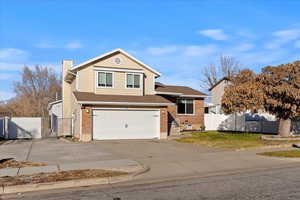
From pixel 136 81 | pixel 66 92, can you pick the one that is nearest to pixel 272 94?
pixel 136 81

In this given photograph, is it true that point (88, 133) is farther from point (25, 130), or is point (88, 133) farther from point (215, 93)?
point (215, 93)

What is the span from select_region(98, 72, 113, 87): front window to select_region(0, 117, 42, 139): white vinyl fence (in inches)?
252

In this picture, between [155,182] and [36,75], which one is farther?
[36,75]

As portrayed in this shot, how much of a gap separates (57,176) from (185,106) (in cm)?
2105

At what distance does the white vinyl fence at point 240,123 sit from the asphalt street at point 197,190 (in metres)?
21.6

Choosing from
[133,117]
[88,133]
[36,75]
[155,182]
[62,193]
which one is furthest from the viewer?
[36,75]

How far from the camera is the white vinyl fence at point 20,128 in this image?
24188 millimetres

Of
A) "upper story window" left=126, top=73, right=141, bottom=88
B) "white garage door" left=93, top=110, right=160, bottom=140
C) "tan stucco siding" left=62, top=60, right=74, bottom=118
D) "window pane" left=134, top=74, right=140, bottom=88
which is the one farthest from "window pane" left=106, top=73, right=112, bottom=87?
"tan stucco siding" left=62, top=60, right=74, bottom=118

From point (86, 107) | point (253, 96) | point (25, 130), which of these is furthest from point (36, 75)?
point (253, 96)

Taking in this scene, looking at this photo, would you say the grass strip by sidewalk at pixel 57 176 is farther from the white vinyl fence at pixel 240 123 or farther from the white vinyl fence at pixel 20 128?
the white vinyl fence at pixel 240 123

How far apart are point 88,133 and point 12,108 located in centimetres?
3140

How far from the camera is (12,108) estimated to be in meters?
46.8

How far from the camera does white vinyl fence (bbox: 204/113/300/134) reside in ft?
98.6

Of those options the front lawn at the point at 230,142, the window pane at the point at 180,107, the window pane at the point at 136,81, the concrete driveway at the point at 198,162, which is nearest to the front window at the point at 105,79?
the window pane at the point at 136,81
